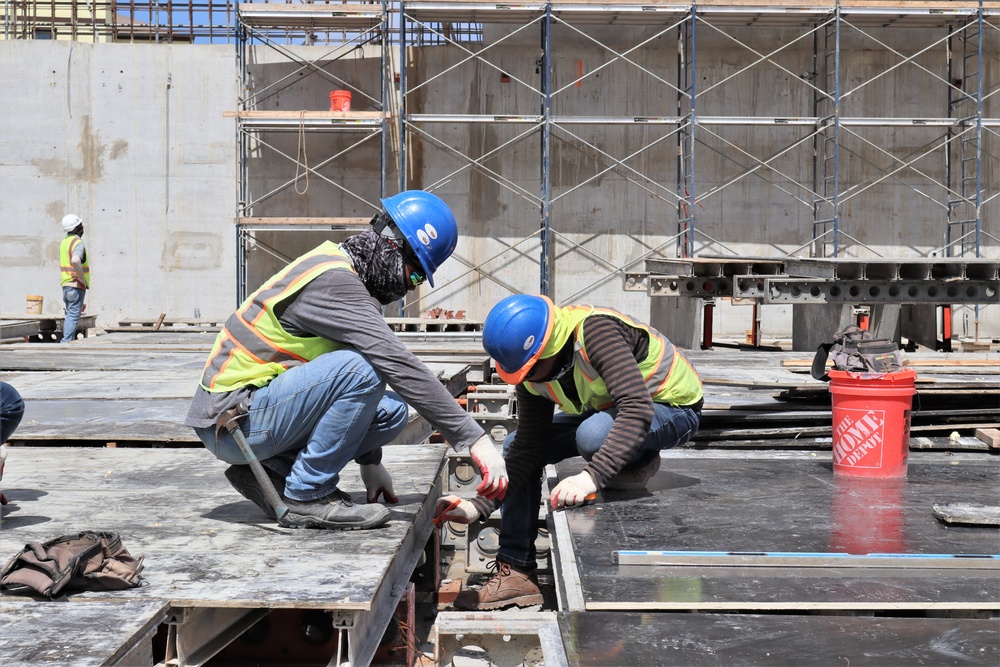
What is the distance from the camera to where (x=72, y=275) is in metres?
11.4

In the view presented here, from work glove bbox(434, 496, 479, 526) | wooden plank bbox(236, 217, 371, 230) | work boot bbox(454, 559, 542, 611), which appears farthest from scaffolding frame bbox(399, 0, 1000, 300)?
work glove bbox(434, 496, 479, 526)

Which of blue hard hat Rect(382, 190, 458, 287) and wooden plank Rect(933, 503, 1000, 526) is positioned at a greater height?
blue hard hat Rect(382, 190, 458, 287)

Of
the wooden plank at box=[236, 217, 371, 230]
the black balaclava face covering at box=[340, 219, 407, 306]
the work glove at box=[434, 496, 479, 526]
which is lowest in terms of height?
the work glove at box=[434, 496, 479, 526]

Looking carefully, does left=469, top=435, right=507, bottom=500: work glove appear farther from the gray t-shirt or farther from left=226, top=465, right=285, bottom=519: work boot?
left=226, top=465, right=285, bottom=519: work boot

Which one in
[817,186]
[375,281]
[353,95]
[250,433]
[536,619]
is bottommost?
[536,619]

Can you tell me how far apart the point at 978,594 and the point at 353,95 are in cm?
1297

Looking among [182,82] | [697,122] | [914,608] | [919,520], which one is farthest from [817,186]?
[914,608]

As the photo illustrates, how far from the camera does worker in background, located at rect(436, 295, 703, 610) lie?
10.7 ft

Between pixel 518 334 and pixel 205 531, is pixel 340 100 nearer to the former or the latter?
pixel 518 334

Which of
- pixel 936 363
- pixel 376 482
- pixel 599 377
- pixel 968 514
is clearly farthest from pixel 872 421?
pixel 936 363

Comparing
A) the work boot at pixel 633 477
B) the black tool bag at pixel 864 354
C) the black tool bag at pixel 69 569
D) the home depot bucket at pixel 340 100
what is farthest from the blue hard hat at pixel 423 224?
the home depot bucket at pixel 340 100

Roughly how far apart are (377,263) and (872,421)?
194 centimetres

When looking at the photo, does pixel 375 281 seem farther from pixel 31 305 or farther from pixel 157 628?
pixel 31 305

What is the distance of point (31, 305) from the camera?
14039mm
